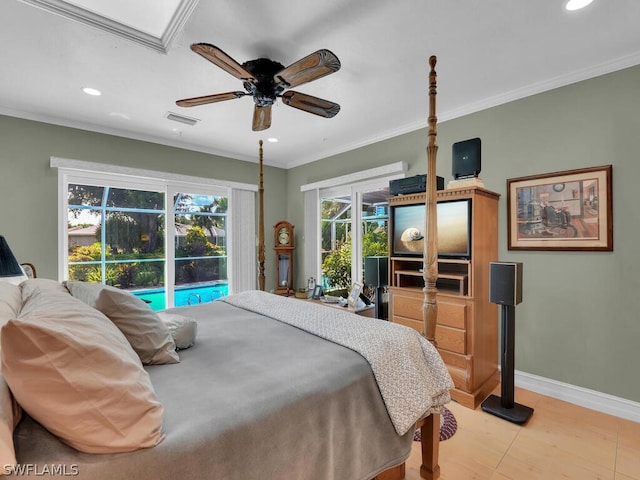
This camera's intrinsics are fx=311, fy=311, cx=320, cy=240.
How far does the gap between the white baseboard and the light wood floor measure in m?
0.05

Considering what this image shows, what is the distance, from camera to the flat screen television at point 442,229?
2545 millimetres

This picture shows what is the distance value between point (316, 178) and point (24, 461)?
422 centimetres

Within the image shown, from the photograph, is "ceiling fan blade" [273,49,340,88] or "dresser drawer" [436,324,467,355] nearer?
"ceiling fan blade" [273,49,340,88]

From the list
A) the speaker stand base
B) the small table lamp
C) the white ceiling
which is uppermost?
the white ceiling

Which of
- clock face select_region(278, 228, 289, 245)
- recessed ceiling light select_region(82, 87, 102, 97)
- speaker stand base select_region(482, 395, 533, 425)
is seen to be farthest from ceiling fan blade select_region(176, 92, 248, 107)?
speaker stand base select_region(482, 395, 533, 425)

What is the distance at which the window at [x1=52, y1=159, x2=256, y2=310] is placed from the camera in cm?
345

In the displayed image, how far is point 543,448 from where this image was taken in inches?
75.9

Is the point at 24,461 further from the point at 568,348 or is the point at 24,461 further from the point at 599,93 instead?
the point at 599,93

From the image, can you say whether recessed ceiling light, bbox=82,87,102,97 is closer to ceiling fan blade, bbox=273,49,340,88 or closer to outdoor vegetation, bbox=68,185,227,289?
outdoor vegetation, bbox=68,185,227,289

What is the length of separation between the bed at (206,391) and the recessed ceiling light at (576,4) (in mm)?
875

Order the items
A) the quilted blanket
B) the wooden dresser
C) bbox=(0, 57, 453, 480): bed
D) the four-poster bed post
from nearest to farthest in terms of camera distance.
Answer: bbox=(0, 57, 453, 480): bed < the quilted blanket < the four-poster bed post < the wooden dresser

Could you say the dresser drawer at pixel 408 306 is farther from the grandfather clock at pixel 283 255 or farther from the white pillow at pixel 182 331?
the grandfather clock at pixel 283 255

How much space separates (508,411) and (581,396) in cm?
66

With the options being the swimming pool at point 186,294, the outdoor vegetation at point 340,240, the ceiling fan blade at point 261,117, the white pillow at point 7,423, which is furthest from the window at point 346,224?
the white pillow at point 7,423
